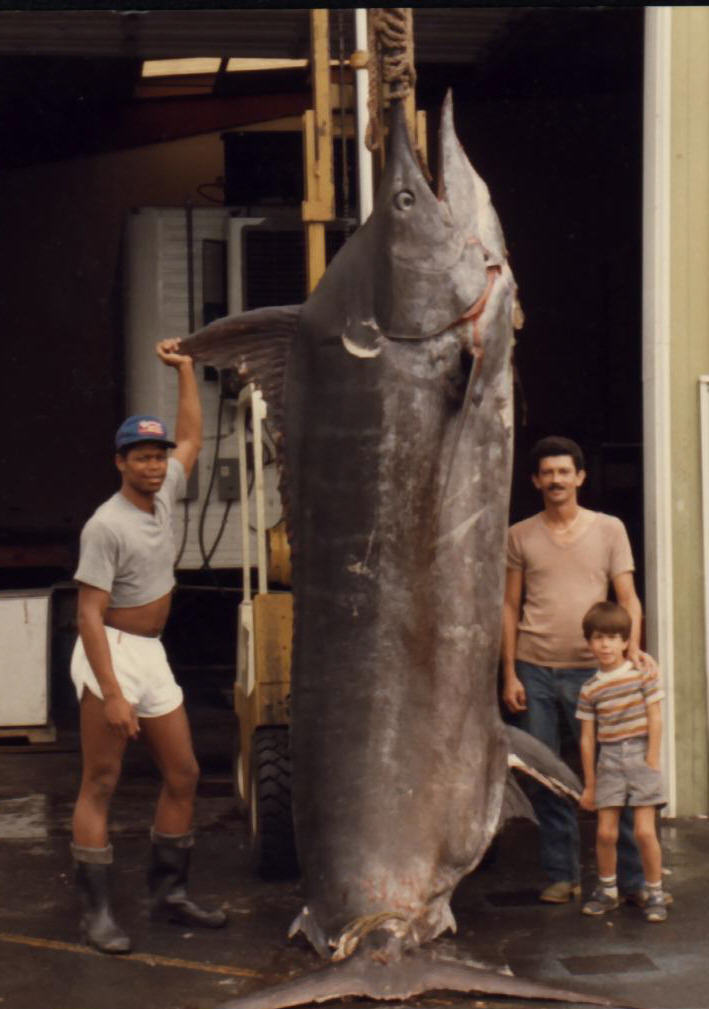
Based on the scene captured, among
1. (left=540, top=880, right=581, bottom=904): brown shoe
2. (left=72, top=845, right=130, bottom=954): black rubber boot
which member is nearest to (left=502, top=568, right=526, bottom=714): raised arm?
(left=540, top=880, right=581, bottom=904): brown shoe

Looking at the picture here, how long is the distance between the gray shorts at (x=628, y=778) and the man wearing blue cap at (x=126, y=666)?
1.50 metres

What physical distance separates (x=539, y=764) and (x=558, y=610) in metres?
1.17

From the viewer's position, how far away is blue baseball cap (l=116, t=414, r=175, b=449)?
5734 mm

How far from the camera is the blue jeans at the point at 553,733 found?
6.20 meters

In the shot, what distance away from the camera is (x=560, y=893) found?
621 cm

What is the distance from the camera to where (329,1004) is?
16.2 ft

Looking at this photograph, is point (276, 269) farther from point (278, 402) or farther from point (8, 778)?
point (278, 402)

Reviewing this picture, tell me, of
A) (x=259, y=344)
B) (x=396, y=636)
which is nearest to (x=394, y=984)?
(x=396, y=636)

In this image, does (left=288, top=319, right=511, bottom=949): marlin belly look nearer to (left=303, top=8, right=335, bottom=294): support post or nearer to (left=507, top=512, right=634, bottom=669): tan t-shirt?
(left=507, top=512, right=634, bottom=669): tan t-shirt

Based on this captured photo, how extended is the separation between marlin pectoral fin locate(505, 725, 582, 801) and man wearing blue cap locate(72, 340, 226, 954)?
1.35 meters

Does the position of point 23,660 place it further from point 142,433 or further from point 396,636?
point 396,636

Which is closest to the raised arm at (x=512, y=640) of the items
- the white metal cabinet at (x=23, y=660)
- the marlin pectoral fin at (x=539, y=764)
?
the marlin pectoral fin at (x=539, y=764)

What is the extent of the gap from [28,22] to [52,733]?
14.4 feet

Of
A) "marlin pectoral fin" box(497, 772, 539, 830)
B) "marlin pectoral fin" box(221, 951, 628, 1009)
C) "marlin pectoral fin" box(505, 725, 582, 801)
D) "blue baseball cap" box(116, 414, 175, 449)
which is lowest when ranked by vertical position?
"marlin pectoral fin" box(221, 951, 628, 1009)
